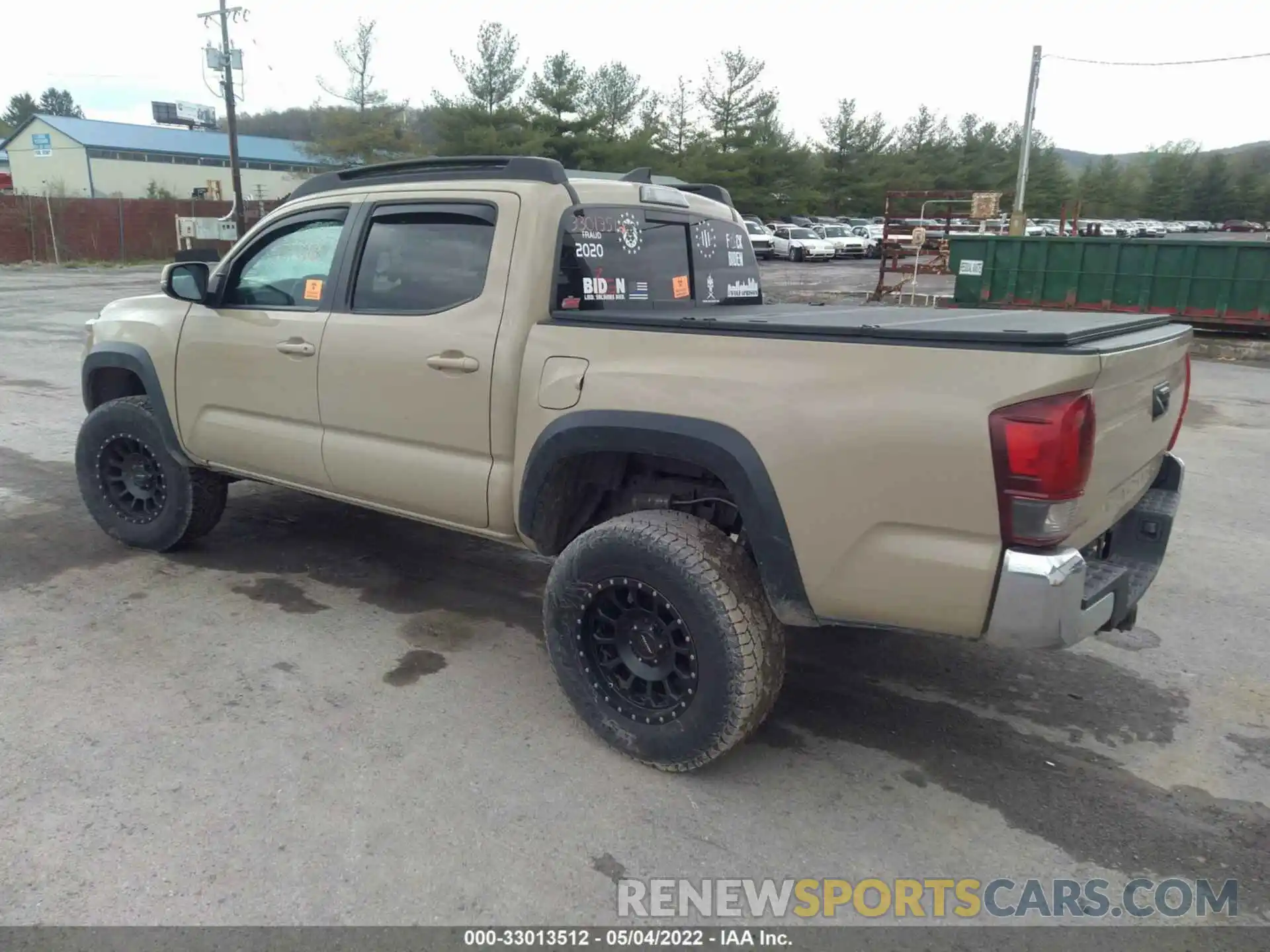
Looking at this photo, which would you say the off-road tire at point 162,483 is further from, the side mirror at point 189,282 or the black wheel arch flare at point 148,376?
the side mirror at point 189,282

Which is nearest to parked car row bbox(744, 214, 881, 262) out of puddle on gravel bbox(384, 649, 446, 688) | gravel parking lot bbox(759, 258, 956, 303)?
gravel parking lot bbox(759, 258, 956, 303)

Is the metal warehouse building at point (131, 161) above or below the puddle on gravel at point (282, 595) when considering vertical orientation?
above

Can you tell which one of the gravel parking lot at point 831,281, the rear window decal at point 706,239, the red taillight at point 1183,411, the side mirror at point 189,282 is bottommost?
the gravel parking lot at point 831,281

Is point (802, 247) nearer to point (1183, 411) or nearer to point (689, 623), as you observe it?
point (1183, 411)

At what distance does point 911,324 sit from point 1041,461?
0.59m

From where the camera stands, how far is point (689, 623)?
2.89 m

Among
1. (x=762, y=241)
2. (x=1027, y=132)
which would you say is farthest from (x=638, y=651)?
(x=762, y=241)

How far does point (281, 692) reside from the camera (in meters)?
3.56

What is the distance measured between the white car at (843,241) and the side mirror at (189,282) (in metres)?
36.5

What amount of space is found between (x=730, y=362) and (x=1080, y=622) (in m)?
1.21

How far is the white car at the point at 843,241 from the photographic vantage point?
39.0m

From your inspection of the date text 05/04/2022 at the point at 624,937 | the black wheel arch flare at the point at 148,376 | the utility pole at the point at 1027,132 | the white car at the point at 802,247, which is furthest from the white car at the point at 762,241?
the date text 05/04/2022 at the point at 624,937

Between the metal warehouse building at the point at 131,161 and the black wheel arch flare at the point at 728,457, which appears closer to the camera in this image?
the black wheel arch flare at the point at 728,457

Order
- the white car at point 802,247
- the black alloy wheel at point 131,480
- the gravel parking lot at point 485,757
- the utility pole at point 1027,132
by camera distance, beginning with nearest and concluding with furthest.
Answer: the gravel parking lot at point 485,757, the black alloy wheel at point 131,480, the utility pole at point 1027,132, the white car at point 802,247
